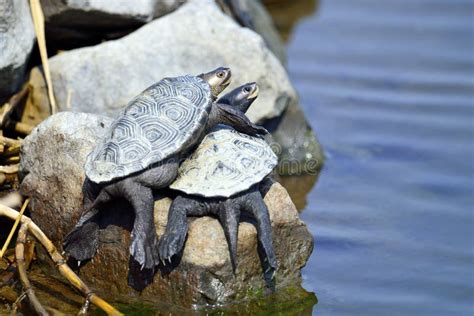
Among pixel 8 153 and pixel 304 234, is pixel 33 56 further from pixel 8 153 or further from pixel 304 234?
pixel 304 234

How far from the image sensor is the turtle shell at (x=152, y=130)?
4785 mm

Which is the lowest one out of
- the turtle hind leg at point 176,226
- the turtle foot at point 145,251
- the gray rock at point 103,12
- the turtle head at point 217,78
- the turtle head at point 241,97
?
A: the turtle foot at point 145,251

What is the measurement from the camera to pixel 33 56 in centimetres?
688

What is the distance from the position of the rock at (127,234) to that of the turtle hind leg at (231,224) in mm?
47

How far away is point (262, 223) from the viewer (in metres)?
4.93

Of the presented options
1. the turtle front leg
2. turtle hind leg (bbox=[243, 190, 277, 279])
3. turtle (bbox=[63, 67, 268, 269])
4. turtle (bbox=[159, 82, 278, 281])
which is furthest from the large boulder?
turtle hind leg (bbox=[243, 190, 277, 279])

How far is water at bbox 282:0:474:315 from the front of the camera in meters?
5.66

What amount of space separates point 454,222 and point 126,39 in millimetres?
2570

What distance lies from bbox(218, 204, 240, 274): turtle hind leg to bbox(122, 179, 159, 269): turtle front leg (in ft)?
1.16

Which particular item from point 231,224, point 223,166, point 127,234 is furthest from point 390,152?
point 127,234

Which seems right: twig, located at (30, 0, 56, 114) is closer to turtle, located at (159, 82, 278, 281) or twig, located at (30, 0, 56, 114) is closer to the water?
turtle, located at (159, 82, 278, 281)

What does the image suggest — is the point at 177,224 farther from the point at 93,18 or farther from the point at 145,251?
the point at 93,18

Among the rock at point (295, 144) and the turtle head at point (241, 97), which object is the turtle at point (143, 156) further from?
the rock at point (295, 144)

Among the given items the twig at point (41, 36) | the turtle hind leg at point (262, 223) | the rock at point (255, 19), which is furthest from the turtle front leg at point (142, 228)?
the rock at point (255, 19)
